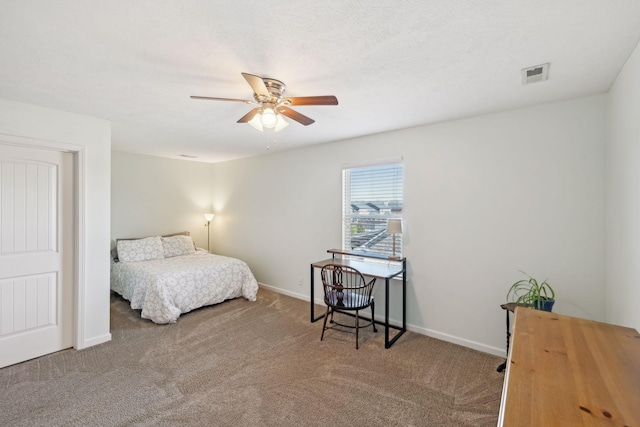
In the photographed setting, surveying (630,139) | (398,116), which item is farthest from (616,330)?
(398,116)

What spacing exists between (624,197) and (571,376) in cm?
172

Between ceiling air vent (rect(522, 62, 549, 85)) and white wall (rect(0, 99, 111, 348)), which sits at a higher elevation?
ceiling air vent (rect(522, 62, 549, 85))

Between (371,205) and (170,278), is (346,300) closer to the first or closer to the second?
(371,205)

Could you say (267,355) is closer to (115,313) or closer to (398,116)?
(115,313)

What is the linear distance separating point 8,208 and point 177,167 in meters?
3.15

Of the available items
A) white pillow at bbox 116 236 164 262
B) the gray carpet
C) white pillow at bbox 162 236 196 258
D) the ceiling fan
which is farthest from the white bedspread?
the ceiling fan

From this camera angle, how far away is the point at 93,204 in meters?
2.94

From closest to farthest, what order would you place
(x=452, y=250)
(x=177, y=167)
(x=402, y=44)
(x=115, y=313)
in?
1. (x=402, y=44)
2. (x=452, y=250)
3. (x=115, y=313)
4. (x=177, y=167)

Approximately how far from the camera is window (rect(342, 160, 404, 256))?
11.5 ft

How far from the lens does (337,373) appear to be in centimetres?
252

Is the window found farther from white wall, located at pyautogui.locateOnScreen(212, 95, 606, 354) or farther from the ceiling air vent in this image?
the ceiling air vent

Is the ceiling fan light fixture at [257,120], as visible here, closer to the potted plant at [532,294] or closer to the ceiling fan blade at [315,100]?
the ceiling fan blade at [315,100]

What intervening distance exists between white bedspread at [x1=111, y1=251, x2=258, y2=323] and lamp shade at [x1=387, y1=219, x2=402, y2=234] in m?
2.38

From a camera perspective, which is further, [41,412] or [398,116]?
[398,116]
